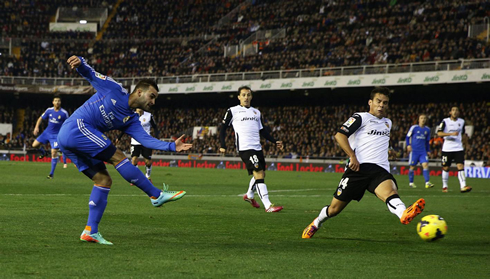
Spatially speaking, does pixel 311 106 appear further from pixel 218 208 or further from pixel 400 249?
pixel 400 249

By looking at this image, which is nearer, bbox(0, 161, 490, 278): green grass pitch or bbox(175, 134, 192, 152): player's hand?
bbox(0, 161, 490, 278): green grass pitch

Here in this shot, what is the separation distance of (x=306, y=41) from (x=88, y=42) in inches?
968

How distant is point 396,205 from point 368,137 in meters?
1.02

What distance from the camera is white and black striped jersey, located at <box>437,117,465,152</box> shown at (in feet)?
61.7

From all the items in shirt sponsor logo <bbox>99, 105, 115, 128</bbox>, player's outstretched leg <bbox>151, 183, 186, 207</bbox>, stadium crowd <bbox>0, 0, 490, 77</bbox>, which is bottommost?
player's outstretched leg <bbox>151, 183, 186, 207</bbox>

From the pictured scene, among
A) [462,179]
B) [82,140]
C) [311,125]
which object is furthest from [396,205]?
[311,125]

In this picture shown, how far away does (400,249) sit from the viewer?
705cm

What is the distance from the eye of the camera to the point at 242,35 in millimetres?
52562

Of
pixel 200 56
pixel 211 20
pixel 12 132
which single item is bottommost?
pixel 12 132

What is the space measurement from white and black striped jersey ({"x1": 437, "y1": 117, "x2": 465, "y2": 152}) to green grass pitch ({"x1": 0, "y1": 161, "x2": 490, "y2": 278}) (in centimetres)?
674

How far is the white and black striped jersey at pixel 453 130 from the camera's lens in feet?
61.7

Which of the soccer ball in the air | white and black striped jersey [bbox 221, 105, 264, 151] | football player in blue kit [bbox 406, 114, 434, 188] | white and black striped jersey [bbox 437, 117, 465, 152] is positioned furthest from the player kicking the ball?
football player in blue kit [bbox 406, 114, 434, 188]

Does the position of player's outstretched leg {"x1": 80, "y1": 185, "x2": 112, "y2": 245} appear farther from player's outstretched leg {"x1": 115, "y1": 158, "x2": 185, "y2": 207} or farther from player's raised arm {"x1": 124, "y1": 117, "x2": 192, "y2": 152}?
player's raised arm {"x1": 124, "y1": 117, "x2": 192, "y2": 152}

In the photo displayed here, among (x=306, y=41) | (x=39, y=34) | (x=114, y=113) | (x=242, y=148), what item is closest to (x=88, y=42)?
(x=39, y=34)
